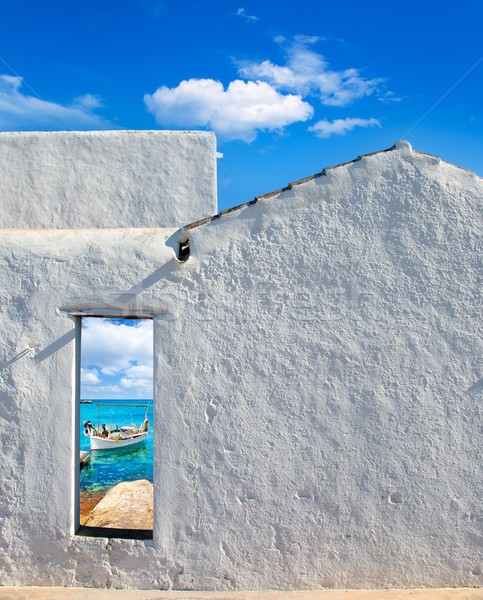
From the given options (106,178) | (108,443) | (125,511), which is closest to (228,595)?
(125,511)

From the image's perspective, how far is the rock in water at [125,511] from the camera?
21.5 feet

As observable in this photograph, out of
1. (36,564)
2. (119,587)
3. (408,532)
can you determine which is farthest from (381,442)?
(36,564)

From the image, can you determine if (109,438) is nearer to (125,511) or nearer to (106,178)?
(125,511)

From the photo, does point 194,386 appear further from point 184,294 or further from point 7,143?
point 7,143

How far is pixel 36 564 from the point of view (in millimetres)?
4156

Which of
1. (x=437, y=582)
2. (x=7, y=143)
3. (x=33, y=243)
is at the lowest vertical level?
(x=437, y=582)

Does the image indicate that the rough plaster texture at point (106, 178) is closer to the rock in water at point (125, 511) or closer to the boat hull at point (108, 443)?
the rock in water at point (125, 511)

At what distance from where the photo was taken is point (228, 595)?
3.99m

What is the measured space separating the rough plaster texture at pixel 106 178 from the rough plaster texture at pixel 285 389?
3.72ft

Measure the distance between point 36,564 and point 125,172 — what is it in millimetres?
4349

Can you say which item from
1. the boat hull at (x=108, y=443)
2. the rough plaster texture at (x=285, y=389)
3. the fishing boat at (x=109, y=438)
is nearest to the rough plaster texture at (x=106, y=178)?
the rough plaster texture at (x=285, y=389)

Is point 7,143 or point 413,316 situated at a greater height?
point 7,143

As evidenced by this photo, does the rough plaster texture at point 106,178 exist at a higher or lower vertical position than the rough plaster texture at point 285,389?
higher

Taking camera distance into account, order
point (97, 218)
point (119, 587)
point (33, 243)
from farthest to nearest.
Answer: point (97, 218), point (33, 243), point (119, 587)
